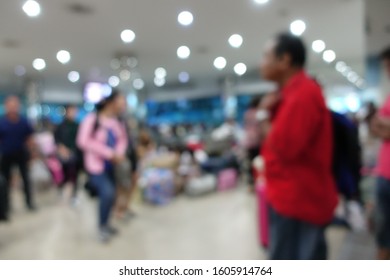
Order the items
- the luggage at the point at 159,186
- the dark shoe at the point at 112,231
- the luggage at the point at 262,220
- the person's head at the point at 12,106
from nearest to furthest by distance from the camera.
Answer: the person's head at the point at 12,106 < the dark shoe at the point at 112,231 < the luggage at the point at 159,186 < the luggage at the point at 262,220

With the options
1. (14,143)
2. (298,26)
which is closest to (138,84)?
(14,143)

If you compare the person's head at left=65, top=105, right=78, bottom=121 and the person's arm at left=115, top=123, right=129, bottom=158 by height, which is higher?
the person's head at left=65, top=105, right=78, bottom=121

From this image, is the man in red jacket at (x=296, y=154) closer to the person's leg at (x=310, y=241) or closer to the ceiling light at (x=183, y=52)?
the person's leg at (x=310, y=241)

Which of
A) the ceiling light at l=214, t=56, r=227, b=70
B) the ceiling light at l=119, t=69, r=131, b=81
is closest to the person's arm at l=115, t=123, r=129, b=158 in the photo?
the ceiling light at l=119, t=69, r=131, b=81

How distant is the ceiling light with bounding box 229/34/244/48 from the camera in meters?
1.17

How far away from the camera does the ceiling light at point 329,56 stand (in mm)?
1156

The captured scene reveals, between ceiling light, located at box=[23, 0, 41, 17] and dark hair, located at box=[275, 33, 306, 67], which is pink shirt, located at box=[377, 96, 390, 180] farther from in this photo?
ceiling light, located at box=[23, 0, 41, 17]

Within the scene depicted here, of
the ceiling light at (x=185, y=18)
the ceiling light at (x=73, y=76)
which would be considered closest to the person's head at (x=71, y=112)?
the ceiling light at (x=73, y=76)

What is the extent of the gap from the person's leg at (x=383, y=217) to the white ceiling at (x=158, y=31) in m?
0.57

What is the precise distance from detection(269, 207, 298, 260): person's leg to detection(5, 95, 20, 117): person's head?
1062mm

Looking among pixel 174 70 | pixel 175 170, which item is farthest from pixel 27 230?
pixel 174 70

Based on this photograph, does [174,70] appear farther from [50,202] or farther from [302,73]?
[50,202]

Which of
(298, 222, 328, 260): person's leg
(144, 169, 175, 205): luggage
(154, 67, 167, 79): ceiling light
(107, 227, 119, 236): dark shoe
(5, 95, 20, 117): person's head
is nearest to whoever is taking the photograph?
(298, 222, 328, 260): person's leg

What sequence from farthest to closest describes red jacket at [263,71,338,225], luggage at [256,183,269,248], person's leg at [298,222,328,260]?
luggage at [256,183,269,248], person's leg at [298,222,328,260], red jacket at [263,71,338,225]
